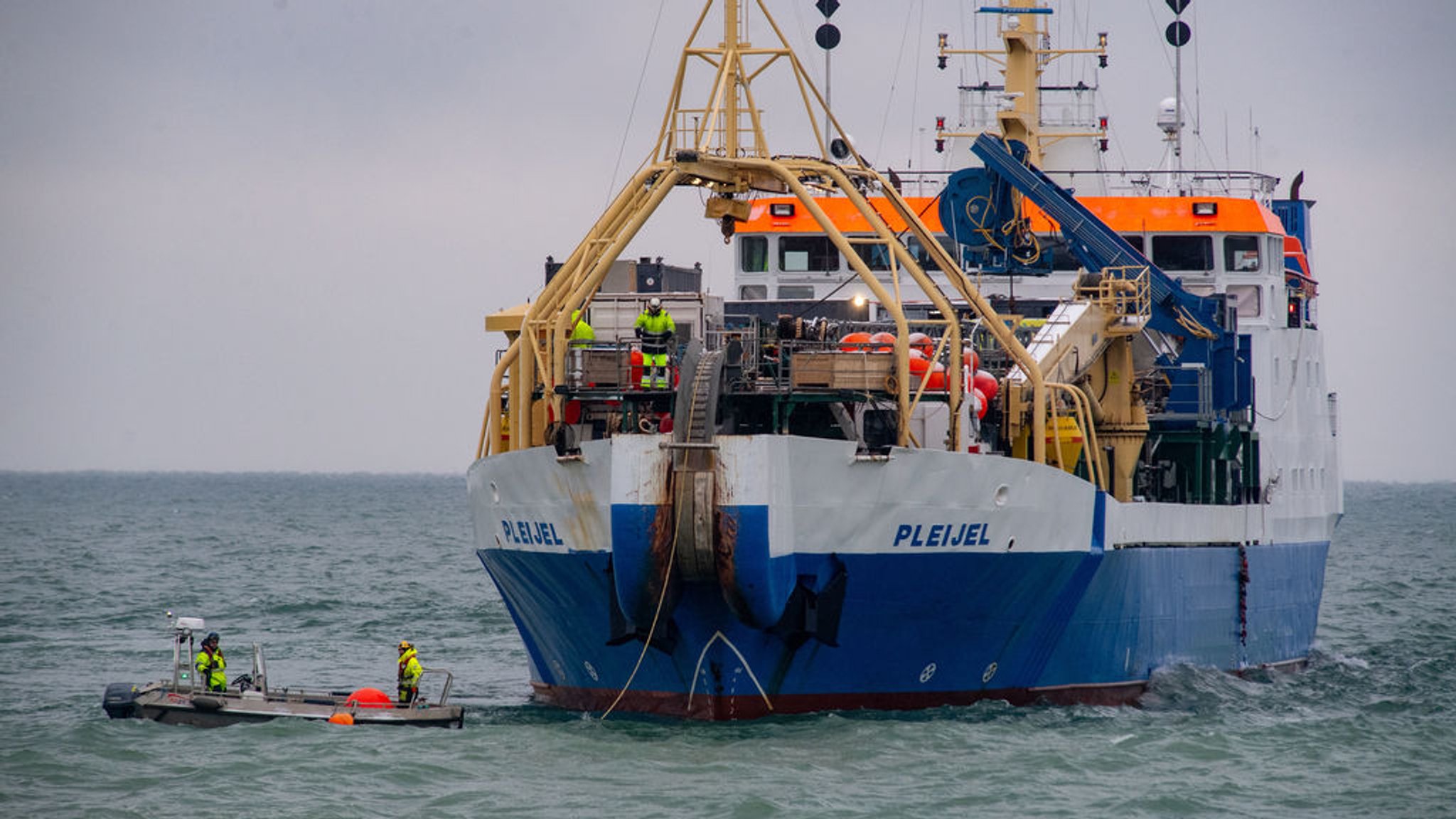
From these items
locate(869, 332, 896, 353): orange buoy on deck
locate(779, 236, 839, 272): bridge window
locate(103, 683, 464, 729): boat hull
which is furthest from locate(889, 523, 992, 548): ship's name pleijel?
locate(779, 236, 839, 272): bridge window

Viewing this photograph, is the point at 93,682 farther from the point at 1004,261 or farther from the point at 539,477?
the point at 1004,261

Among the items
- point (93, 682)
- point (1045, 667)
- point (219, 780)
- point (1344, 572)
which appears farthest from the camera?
point (1344, 572)

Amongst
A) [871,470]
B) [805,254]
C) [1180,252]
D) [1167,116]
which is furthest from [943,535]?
[1167,116]

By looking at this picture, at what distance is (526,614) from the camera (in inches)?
1084

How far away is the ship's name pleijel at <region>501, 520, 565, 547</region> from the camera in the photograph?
25078 mm

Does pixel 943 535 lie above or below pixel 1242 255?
below

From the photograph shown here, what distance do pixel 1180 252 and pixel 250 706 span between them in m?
19.3

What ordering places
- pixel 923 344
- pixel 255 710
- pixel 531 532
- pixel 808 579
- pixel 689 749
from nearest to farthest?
pixel 689 749
pixel 808 579
pixel 255 710
pixel 531 532
pixel 923 344

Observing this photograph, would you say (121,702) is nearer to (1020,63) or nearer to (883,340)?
(883,340)

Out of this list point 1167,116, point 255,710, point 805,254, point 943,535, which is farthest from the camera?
point 1167,116

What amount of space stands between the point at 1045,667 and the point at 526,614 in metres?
6.90

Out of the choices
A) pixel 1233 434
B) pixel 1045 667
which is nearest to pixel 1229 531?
pixel 1233 434

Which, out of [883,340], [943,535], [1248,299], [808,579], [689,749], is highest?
[1248,299]

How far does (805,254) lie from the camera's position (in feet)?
119
